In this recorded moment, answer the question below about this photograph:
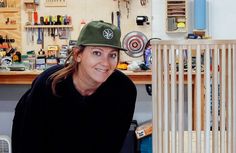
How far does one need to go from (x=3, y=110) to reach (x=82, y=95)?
285 centimetres

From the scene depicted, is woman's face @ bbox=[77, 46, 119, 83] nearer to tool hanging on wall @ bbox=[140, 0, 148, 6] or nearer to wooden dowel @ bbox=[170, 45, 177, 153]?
wooden dowel @ bbox=[170, 45, 177, 153]

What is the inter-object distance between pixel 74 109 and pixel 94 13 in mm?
2502

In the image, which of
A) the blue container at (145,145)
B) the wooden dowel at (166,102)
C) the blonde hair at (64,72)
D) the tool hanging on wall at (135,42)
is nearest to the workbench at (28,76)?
the tool hanging on wall at (135,42)

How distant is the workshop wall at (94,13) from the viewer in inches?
163

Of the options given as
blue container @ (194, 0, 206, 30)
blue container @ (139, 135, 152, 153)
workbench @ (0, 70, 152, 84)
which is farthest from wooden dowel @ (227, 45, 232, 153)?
blue container @ (194, 0, 206, 30)

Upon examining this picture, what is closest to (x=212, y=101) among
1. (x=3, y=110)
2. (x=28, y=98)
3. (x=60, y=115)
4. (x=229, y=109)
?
(x=229, y=109)

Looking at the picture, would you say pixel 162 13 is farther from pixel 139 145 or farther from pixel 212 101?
pixel 212 101

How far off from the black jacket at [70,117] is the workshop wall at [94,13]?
2.27 metres

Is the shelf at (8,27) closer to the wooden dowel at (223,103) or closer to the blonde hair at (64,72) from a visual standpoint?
the blonde hair at (64,72)

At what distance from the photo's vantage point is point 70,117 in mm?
1812

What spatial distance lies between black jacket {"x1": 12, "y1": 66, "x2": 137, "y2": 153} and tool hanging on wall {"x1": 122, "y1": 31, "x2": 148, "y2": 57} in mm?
2224

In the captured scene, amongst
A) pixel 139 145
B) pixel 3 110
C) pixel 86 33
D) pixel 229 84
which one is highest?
pixel 86 33

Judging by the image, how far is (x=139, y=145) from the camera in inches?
155

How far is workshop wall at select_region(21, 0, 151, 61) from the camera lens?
4.14 m
